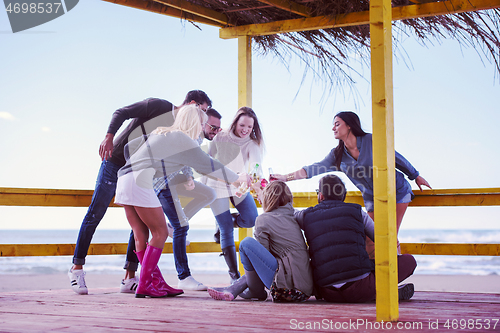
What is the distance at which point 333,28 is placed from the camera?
4.43m

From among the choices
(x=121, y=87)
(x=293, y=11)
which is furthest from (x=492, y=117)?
(x=293, y=11)

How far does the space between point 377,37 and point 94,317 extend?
1.89 metres

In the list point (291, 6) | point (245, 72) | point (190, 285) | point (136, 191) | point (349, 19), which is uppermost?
point (291, 6)

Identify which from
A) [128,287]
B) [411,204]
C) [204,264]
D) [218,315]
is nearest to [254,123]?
[411,204]

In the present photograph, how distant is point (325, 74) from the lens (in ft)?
15.5

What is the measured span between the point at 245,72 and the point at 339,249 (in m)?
2.29

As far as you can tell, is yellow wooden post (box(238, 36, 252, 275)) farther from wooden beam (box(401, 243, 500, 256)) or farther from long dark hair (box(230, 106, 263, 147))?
wooden beam (box(401, 243, 500, 256))

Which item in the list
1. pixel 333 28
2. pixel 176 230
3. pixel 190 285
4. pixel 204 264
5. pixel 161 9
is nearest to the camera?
pixel 176 230

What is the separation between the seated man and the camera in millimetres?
2903

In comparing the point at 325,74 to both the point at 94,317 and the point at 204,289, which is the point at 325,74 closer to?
the point at 204,289

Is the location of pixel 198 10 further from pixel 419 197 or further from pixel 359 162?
pixel 419 197

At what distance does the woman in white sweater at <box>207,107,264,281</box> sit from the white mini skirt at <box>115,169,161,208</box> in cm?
85

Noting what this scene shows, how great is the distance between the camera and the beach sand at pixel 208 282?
11.4m

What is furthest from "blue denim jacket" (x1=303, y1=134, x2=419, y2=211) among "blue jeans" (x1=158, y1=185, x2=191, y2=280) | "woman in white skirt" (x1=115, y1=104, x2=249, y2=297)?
"blue jeans" (x1=158, y1=185, x2=191, y2=280)
